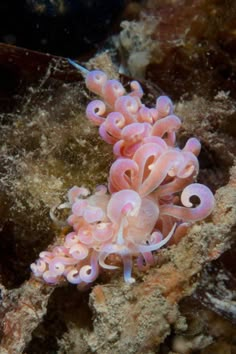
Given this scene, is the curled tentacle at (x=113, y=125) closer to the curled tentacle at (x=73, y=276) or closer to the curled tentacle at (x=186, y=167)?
the curled tentacle at (x=186, y=167)

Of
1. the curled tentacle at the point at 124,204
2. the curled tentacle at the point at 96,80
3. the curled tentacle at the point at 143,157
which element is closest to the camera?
the curled tentacle at the point at 124,204

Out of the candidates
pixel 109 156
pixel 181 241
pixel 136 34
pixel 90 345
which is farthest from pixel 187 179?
pixel 136 34

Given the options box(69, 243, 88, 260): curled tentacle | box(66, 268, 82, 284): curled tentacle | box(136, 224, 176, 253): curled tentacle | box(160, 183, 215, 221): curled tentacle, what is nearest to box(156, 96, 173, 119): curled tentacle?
box(160, 183, 215, 221): curled tentacle

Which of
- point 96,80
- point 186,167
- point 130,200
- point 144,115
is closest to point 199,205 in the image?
point 186,167

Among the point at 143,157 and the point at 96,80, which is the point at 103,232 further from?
the point at 96,80

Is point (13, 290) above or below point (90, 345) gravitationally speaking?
below

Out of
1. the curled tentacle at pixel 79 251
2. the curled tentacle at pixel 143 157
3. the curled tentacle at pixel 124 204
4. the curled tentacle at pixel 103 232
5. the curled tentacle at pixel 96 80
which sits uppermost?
the curled tentacle at pixel 96 80

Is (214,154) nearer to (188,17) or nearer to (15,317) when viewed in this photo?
(188,17)

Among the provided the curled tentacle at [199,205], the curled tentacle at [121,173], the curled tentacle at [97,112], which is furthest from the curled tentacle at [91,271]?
the curled tentacle at [97,112]
